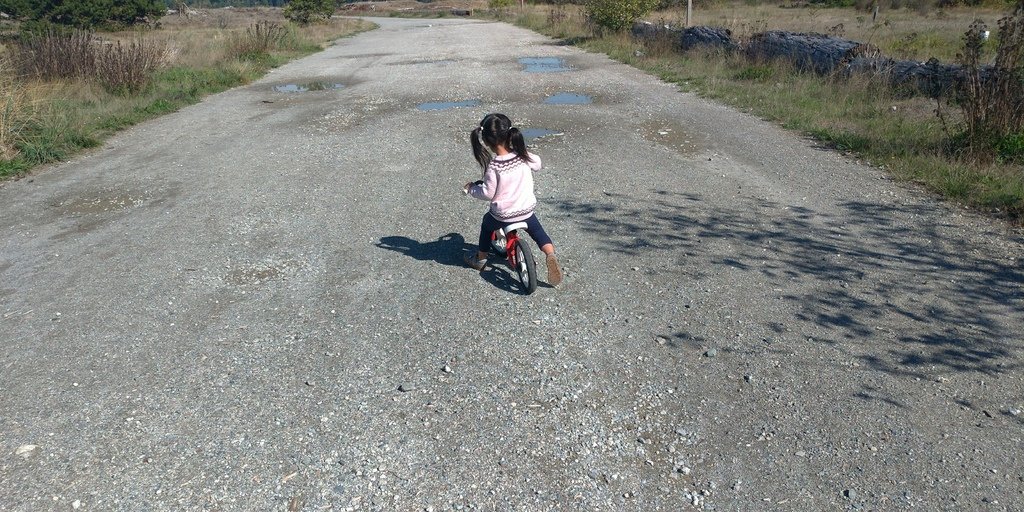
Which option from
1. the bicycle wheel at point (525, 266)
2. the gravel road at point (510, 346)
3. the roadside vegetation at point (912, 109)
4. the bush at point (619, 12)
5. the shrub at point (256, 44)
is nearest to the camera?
the gravel road at point (510, 346)

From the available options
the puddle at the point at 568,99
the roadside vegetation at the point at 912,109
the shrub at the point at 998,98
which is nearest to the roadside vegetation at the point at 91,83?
the puddle at the point at 568,99

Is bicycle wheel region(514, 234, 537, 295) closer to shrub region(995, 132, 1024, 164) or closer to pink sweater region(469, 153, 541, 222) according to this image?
pink sweater region(469, 153, 541, 222)

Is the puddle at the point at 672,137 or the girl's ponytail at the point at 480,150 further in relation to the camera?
the puddle at the point at 672,137

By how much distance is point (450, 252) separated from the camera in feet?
19.7

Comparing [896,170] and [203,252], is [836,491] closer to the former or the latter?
[203,252]

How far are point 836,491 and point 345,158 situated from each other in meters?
7.34

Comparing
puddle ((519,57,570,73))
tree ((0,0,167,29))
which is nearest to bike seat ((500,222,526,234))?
puddle ((519,57,570,73))

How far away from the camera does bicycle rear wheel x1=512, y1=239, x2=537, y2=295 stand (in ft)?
16.7

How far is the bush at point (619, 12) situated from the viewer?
24672 mm

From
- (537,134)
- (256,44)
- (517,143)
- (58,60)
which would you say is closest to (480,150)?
(517,143)

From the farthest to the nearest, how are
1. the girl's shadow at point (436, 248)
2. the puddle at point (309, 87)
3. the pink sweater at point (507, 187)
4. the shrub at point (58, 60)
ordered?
the puddle at point (309, 87) < the shrub at point (58, 60) < the girl's shadow at point (436, 248) < the pink sweater at point (507, 187)

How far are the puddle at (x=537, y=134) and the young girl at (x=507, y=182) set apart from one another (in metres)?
4.70

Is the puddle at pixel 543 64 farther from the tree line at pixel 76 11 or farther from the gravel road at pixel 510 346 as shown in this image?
the tree line at pixel 76 11

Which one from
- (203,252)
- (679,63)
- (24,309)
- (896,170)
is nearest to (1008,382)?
(896,170)
